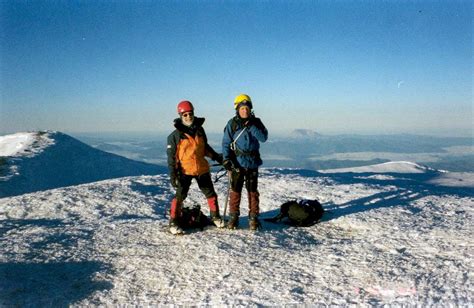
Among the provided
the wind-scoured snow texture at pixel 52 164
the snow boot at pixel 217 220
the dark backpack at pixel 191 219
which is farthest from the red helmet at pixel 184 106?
the wind-scoured snow texture at pixel 52 164

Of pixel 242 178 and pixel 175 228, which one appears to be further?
pixel 242 178

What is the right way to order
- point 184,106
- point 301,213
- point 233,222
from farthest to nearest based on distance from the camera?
point 301,213 → point 233,222 → point 184,106

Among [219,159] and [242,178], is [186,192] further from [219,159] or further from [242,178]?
[242,178]

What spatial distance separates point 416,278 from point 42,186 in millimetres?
19803

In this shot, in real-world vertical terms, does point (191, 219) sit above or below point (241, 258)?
above

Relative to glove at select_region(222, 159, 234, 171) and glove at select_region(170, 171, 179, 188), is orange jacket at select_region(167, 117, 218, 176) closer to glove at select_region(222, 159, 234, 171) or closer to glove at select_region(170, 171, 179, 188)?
glove at select_region(170, 171, 179, 188)

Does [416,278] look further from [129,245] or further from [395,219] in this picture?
[129,245]

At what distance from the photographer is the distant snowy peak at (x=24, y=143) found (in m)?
22.5

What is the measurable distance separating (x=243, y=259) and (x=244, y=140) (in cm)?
266

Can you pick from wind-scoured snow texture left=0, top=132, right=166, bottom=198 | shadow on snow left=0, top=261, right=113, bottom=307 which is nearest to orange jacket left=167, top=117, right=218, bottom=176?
shadow on snow left=0, top=261, right=113, bottom=307

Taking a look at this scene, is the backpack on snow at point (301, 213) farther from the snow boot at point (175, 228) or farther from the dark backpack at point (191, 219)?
the snow boot at point (175, 228)

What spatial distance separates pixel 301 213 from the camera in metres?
8.09

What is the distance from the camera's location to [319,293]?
15.0ft

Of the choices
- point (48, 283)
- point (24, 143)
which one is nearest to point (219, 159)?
point (48, 283)
